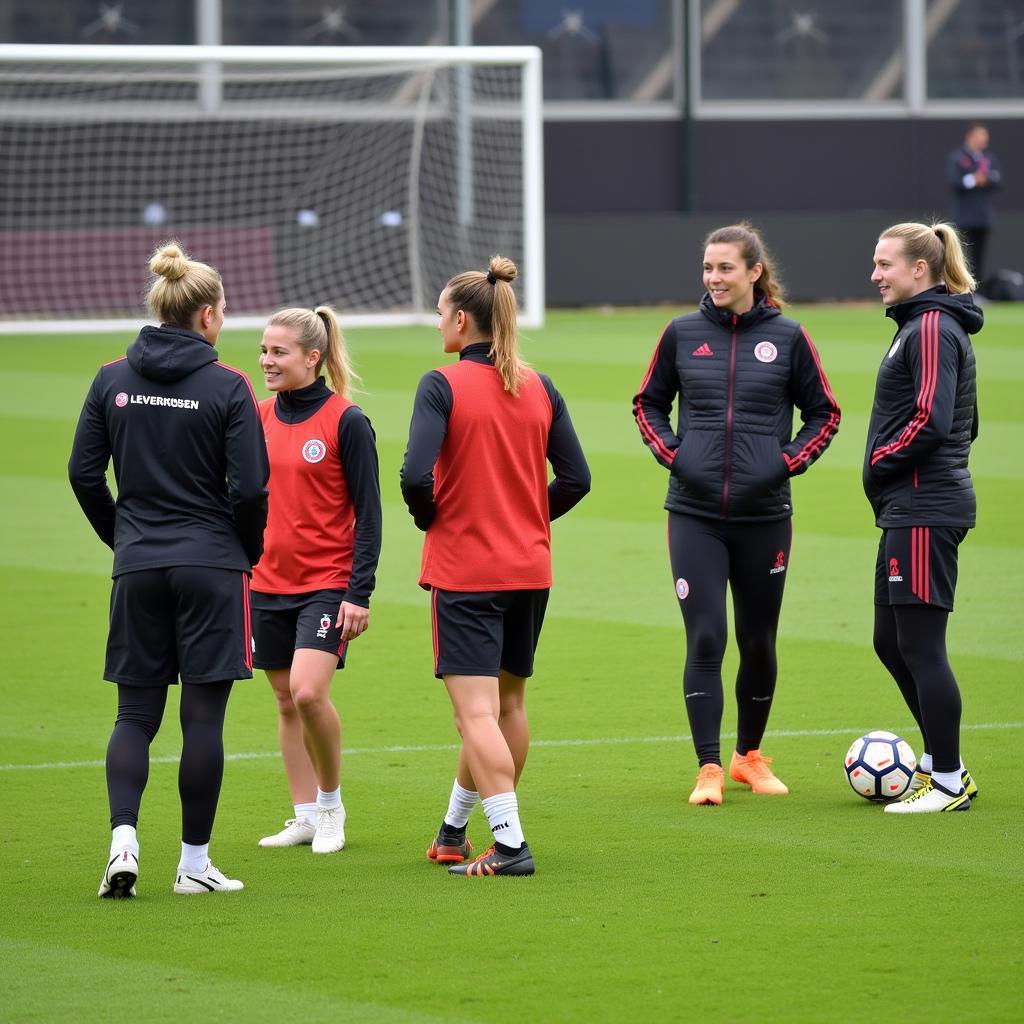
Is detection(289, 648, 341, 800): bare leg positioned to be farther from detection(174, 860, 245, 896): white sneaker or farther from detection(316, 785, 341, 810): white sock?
detection(174, 860, 245, 896): white sneaker

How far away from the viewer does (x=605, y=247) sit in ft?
90.3

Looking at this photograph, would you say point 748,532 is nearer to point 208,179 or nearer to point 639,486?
point 639,486

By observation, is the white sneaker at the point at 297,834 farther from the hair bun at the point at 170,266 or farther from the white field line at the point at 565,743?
the hair bun at the point at 170,266

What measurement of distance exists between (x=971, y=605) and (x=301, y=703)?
515 centimetres

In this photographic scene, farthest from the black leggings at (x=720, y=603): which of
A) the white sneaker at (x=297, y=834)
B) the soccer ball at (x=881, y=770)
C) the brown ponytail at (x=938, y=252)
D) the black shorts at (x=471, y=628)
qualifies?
the white sneaker at (x=297, y=834)

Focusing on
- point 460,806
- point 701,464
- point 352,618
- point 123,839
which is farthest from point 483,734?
point 701,464

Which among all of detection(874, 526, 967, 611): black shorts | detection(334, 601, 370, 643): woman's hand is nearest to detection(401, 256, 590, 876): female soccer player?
detection(334, 601, 370, 643): woman's hand

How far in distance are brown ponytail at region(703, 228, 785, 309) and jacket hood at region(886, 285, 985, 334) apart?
0.53 m

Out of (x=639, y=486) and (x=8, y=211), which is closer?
(x=639, y=486)

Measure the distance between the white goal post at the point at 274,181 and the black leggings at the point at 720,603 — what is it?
1746 centimetres

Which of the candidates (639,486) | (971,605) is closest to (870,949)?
(971,605)

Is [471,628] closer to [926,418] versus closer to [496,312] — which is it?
[496,312]

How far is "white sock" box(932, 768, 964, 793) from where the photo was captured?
6.43 meters

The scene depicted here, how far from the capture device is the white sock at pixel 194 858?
216 inches
